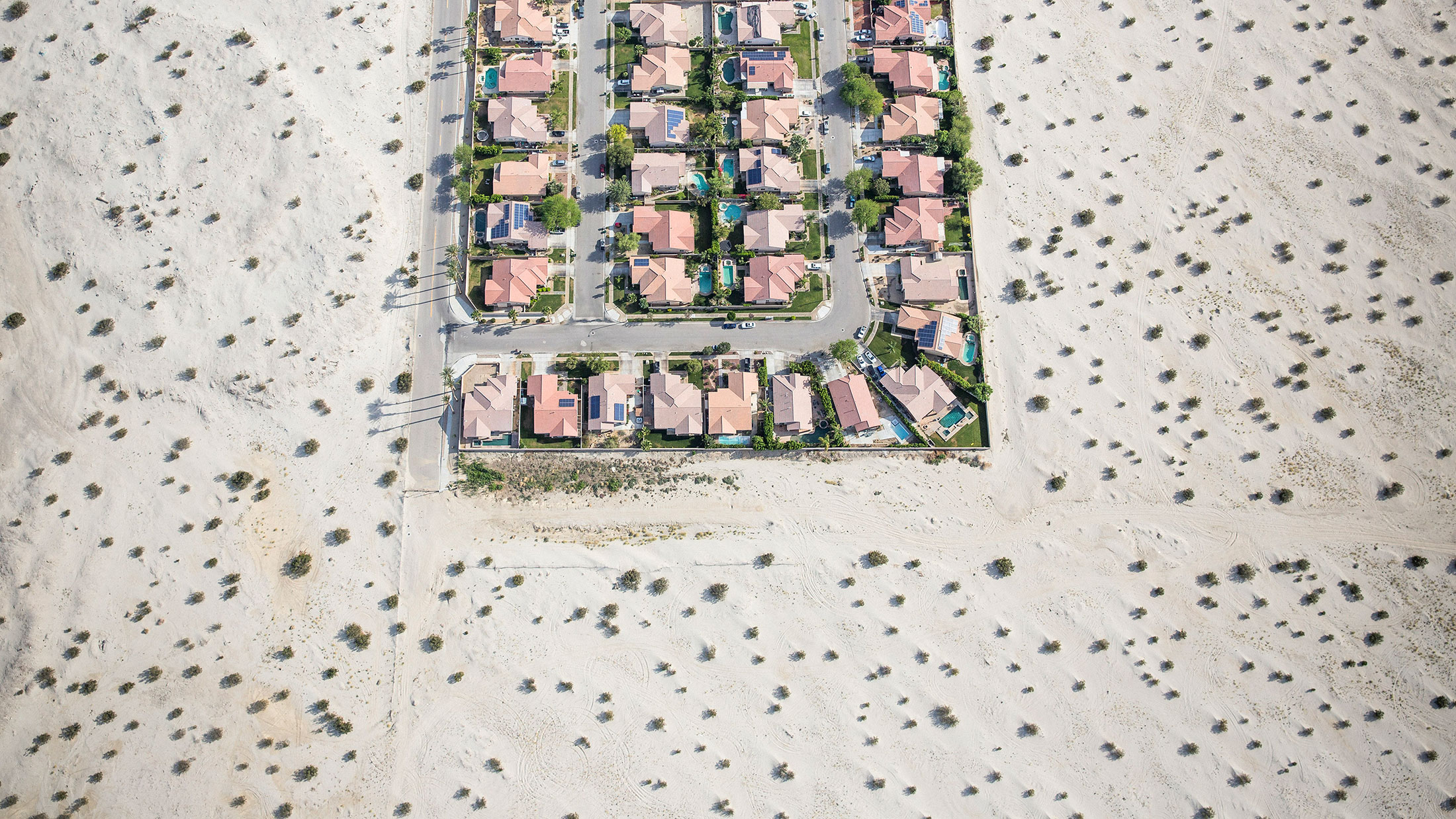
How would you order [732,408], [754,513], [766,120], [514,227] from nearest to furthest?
[754,513] → [732,408] → [514,227] → [766,120]

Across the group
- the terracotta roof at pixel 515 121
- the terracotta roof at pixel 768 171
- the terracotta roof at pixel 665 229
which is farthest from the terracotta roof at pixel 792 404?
the terracotta roof at pixel 515 121

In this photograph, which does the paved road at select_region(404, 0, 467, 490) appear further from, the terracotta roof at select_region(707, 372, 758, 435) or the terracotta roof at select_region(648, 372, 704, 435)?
the terracotta roof at select_region(707, 372, 758, 435)

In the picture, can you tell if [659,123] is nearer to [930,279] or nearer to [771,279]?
[771,279]

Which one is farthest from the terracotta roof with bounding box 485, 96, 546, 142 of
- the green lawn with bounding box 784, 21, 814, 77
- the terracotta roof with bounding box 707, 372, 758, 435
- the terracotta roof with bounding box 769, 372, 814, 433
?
the terracotta roof with bounding box 769, 372, 814, 433

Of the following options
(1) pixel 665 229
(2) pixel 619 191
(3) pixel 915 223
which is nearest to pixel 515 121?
(2) pixel 619 191

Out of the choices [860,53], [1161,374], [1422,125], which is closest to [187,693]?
[860,53]

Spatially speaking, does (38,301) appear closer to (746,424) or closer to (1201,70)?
(746,424)

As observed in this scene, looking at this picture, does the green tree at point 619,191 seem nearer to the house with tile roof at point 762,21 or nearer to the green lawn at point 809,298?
the green lawn at point 809,298

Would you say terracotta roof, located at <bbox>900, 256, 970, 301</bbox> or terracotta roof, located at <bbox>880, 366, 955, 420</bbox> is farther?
terracotta roof, located at <bbox>900, 256, 970, 301</bbox>
